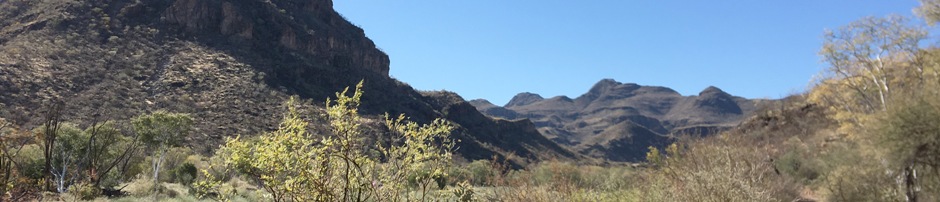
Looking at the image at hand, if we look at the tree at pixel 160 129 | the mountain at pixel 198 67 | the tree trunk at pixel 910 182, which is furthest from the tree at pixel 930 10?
the tree at pixel 160 129

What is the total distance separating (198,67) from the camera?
59156 millimetres

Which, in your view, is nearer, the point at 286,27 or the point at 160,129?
the point at 160,129

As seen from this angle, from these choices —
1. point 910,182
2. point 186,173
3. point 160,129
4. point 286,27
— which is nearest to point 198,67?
point 286,27

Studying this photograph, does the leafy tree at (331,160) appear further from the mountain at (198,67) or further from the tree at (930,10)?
the mountain at (198,67)

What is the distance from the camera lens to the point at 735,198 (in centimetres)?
977

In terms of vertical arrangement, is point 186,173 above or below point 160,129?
below

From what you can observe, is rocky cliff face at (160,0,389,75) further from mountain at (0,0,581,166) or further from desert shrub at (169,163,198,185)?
desert shrub at (169,163,198,185)

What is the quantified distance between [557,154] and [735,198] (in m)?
91.3

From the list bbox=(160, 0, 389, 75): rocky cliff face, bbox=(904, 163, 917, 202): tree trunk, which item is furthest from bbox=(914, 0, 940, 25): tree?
bbox=(160, 0, 389, 75): rocky cliff face

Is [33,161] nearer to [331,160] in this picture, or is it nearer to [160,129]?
[160,129]

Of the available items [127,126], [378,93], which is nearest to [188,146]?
[127,126]

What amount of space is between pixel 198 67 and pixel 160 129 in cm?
3194

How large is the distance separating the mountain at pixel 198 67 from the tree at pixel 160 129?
885cm

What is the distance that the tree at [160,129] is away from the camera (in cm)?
2989
